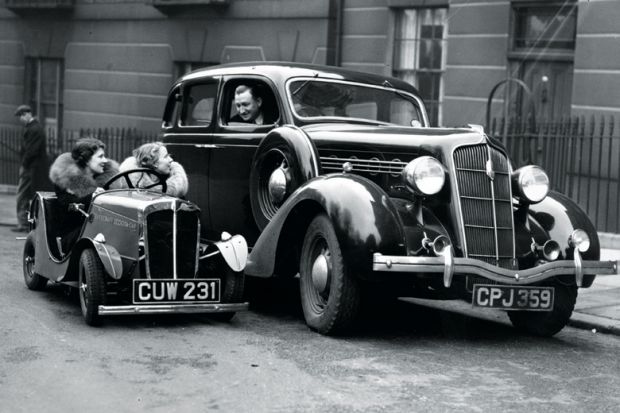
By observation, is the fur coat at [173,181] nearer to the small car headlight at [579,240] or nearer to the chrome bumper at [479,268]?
the chrome bumper at [479,268]

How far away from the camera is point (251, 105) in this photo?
848 cm

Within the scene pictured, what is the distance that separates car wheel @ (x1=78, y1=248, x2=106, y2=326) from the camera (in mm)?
6859

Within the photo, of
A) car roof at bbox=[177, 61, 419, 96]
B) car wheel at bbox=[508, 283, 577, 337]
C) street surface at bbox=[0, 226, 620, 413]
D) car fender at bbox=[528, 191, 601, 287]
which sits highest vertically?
car roof at bbox=[177, 61, 419, 96]

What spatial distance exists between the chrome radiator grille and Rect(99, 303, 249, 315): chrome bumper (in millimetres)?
1714

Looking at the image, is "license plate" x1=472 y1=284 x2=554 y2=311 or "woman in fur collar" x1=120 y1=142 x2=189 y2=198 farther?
"woman in fur collar" x1=120 y1=142 x2=189 y2=198

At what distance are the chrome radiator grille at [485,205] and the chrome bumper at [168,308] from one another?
5.62ft

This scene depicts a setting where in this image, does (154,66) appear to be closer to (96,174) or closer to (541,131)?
(541,131)

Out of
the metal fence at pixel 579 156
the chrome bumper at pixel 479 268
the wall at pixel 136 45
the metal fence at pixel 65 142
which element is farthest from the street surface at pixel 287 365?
the metal fence at pixel 65 142

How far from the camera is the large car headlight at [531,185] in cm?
702

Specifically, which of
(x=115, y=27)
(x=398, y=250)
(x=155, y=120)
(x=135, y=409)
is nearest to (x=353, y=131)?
(x=398, y=250)

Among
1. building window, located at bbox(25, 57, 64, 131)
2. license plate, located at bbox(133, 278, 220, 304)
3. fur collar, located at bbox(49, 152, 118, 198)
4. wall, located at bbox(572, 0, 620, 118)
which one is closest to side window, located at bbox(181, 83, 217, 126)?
fur collar, located at bbox(49, 152, 118, 198)

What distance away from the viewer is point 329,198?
6.73 metres

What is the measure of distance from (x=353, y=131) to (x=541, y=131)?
555cm

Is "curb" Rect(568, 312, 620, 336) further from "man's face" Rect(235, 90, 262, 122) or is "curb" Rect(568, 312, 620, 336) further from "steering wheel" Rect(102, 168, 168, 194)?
"steering wheel" Rect(102, 168, 168, 194)
